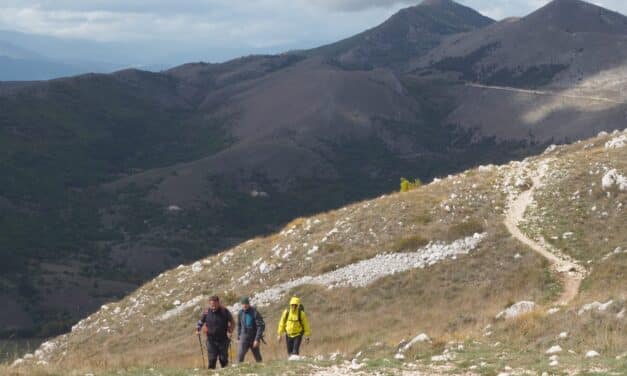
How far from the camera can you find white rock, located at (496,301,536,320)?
58.2ft

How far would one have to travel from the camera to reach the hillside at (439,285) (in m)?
14.8

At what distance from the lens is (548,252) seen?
84.7 ft

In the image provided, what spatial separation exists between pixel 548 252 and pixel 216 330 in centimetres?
1497

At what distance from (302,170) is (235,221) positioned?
35669 mm

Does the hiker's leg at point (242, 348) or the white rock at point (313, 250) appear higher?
the hiker's leg at point (242, 348)

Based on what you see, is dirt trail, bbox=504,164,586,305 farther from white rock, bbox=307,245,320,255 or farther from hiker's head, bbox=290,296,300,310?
white rock, bbox=307,245,320,255

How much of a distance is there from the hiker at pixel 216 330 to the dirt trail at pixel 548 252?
9515mm

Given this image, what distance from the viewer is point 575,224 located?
27.7 m

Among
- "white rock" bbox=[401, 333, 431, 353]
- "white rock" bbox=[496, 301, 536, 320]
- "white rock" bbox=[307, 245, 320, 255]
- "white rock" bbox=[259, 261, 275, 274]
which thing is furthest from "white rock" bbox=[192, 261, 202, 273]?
"white rock" bbox=[401, 333, 431, 353]

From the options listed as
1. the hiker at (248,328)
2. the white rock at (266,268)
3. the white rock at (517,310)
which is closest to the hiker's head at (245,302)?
the hiker at (248,328)

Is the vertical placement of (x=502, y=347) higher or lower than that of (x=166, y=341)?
higher

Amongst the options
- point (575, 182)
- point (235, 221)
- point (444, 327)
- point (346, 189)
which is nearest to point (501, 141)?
point (346, 189)

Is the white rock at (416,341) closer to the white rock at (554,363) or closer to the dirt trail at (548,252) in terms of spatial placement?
the white rock at (554,363)

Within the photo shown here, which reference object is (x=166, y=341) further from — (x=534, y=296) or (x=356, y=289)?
(x=534, y=296)
